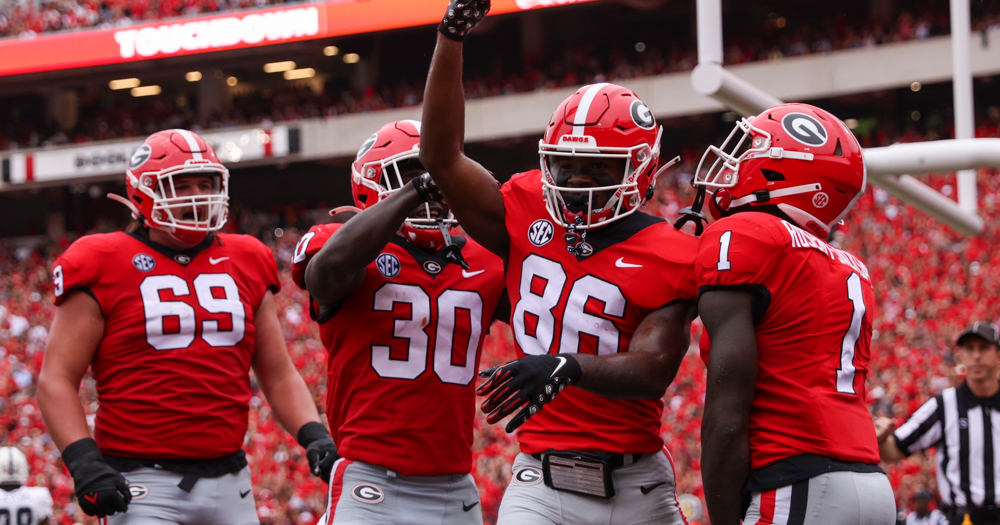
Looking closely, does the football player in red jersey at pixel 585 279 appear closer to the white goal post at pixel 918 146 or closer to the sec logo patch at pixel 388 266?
the sec logo patch at pixel 388 266

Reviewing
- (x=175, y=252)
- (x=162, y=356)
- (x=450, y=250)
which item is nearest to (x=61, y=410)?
(x=162, y=356)

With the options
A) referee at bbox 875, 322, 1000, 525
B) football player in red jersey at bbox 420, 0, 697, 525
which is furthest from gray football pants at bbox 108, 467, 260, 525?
referee at bbox 875, 322, 1000, 525

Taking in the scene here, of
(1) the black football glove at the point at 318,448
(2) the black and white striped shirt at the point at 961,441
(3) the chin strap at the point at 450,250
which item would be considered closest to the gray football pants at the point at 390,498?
(1) the black football glove at the point at 318,448

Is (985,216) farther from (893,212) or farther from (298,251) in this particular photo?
(298,251)

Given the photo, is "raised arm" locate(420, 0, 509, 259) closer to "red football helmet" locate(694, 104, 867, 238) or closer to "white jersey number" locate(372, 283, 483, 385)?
"white jersey number" locate(372, 283, 483, 385)

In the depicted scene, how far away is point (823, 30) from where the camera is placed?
20297 mm

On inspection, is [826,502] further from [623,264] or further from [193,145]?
[193,145]

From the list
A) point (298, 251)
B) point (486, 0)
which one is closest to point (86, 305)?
point (298, 251)

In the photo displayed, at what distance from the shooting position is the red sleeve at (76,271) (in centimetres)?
377

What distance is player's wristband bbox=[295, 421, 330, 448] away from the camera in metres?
4.02

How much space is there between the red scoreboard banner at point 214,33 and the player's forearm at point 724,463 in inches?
715

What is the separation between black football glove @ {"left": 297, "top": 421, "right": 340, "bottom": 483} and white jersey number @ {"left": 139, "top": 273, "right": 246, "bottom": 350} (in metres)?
0.45

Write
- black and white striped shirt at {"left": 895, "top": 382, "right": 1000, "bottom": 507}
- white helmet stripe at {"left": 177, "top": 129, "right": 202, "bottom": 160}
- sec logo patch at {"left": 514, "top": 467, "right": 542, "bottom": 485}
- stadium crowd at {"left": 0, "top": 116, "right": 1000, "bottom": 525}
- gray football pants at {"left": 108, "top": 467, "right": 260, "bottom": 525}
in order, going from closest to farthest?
sec logo patch at {"left": 514, "top": 467, "right": 542, "bottom": 485}
gray football pants at {"left": 108, "top": 467, "right": 260, "bottom": 525}
white helmet stripe at {"left": 177, "top": 129, "right": 202, "bottom": 160}
black and white striped shirt at {"left": 895, "top": 382, "right": 1000, "bottom": 507}
stadium crowd at {"left": 0, "top": 116, "right": 1000, "bottom": 525}

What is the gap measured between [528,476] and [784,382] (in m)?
0.73
